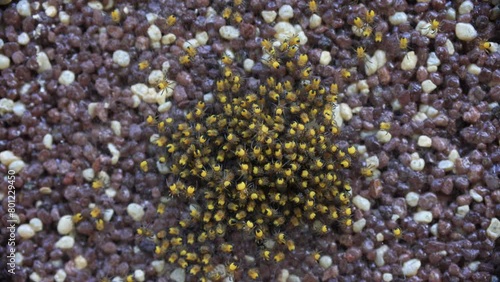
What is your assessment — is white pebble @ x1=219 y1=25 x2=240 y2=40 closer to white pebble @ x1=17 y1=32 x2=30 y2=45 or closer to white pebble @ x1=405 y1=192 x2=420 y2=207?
white pebble @ x1=17 y1=32 x2=30 y2=45

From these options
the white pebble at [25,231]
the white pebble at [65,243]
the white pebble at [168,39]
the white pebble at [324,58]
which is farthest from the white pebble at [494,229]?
the white pebble at [25,231]

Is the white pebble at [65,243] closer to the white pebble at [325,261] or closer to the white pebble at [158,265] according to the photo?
the white pebble at [158,265]

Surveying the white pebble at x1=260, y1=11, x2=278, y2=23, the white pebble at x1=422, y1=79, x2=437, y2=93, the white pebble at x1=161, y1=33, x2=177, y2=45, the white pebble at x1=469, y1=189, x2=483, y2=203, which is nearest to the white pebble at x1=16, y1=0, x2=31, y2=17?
the white pebble at x1=161, y1=33, x2=177, y2=45

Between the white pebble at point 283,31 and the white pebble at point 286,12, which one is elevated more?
the white pebble at point 286,12

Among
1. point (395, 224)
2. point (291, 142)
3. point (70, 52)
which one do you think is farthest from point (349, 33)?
point (70, 52)

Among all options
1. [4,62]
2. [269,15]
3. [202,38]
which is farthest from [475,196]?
[4,62]

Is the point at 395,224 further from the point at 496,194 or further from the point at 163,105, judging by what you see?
the point at 163,105
